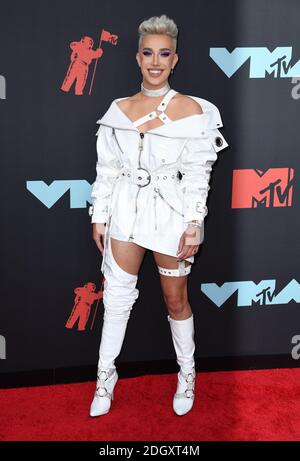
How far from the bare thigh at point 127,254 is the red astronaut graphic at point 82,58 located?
742mm

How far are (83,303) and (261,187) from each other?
1065mm

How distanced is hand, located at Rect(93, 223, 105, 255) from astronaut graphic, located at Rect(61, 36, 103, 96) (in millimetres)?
627

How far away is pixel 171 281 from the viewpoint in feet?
9.94

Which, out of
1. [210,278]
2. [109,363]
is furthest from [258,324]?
[109,363]

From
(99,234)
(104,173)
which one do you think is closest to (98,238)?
(99,234)

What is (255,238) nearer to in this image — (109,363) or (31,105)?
(109,363)

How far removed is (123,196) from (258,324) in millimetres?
1128

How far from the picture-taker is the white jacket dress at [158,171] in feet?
9.33

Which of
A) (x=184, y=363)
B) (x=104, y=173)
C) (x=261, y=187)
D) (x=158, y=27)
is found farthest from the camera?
(x=261, y=187)

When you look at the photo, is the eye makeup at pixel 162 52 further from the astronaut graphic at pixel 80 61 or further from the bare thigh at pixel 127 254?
the bare thigh at pixel 127 254

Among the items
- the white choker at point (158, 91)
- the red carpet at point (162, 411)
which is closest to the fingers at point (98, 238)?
the white choker at point (158, 91)

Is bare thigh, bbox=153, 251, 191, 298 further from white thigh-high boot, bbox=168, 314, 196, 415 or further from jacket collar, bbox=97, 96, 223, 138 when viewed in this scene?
jacket collar, bbox=97, 96, 223, 138

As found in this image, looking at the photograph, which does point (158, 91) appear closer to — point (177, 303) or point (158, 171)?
point (158, 171)

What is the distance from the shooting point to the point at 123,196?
294 cm
